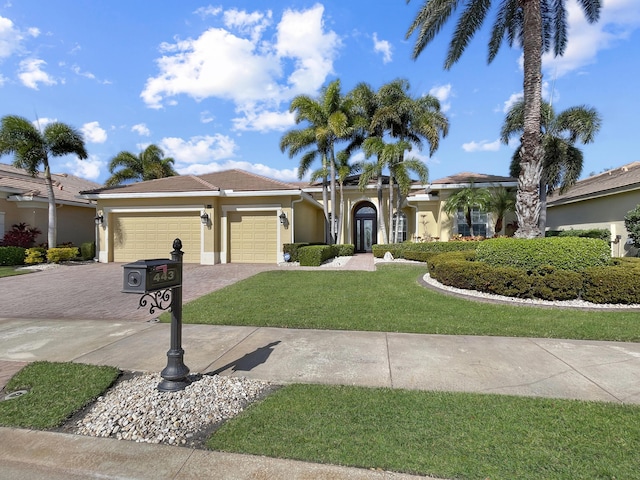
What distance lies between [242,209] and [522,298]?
12108 mm

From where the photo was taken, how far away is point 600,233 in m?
14.8

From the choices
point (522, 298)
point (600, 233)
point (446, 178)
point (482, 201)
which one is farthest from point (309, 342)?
point (446, 178)

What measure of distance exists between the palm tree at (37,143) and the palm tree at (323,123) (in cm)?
1057

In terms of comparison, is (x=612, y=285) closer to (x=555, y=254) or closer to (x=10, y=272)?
(x=555, y=254)

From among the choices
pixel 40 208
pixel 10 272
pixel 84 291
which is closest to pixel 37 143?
pixel 40 208

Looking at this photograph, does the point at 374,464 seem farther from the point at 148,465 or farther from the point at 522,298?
the point at 522,298

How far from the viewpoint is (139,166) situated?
2541 cm

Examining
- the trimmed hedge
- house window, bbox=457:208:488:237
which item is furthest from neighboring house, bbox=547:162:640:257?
the trimmed hedge

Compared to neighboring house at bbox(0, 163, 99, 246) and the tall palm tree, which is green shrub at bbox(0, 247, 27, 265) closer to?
neighboring house at bbox(0, 163, 99, 246)

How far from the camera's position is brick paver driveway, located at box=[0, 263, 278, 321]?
7043 millimetres

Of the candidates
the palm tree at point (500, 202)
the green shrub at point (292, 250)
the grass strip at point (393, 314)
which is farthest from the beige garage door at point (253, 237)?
the palm tree at point (500, 202)

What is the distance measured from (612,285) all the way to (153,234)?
17178 mm

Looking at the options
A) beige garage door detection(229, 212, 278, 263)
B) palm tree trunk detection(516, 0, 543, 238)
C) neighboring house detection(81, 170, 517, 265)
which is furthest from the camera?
beige garage door detection(229, 212, 278, 263)

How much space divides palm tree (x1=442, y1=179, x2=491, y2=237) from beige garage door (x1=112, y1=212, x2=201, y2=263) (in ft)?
42.3
